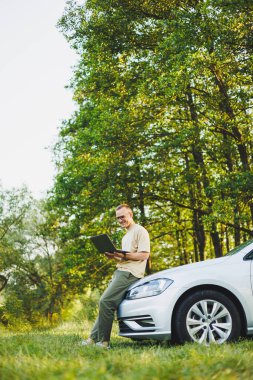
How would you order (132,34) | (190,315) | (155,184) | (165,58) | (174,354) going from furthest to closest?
(155,184)
(132,34)
(165,58)
(190,315)
(174,354)

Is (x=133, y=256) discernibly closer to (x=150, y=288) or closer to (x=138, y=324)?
(x=150, y=288)

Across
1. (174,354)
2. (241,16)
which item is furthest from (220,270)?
(241,16)

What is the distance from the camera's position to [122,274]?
684cm

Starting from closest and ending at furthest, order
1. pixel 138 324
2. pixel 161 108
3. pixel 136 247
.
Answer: pixel 138 324 < pixel 136 247 < pixel 161 108

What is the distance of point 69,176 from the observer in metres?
19.5

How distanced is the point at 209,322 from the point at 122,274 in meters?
1.44

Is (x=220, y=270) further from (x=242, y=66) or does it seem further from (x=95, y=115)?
(x=95, y=115)

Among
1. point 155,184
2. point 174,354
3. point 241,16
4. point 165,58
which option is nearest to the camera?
point 174,354

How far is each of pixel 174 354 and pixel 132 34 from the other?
13.8 metres

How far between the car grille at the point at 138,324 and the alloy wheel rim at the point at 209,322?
47 centimetres

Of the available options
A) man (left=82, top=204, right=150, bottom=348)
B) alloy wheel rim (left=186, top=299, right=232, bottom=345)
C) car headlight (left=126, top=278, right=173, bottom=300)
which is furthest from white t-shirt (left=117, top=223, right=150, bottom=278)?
alloy wheel rim (left=186, top=299, right=232, bottom=345)

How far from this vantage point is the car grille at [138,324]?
6094 mm

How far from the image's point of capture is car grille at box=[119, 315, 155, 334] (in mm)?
6094

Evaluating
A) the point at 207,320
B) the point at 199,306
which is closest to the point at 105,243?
the point at 199,306
